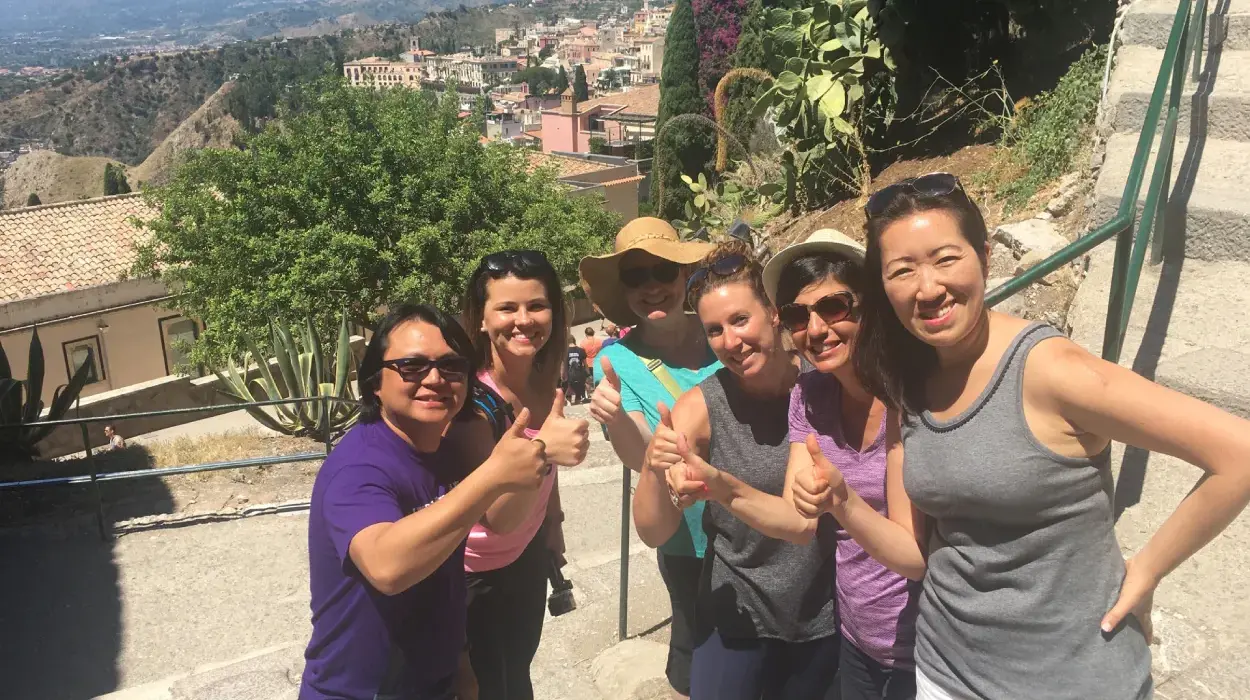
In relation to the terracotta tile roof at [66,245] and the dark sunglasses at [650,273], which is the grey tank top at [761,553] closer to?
the dark sunglasses at [650,273]

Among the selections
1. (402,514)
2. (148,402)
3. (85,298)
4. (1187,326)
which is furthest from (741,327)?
(85,298)

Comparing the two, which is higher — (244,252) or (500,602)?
(500,602)

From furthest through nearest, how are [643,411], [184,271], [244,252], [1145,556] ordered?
[184,271]
[244,252]
[643,411]
[1145,556]

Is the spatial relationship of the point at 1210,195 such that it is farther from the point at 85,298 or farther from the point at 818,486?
the point at 85,298

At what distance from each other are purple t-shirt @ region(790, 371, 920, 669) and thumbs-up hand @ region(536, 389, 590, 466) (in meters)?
0.45

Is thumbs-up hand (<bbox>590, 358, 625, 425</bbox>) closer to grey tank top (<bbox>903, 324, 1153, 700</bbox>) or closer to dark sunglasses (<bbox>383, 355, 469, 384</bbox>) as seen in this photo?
dark sunglasses (<bbox>383, 355, 469, 384</bbox>)

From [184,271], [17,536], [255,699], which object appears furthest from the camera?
[184,271]

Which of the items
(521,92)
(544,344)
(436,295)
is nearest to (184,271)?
(436,295)

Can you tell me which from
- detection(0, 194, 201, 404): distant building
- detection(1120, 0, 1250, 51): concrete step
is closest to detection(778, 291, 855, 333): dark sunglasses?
detection(1120, 0, 1250, 51): concrete step

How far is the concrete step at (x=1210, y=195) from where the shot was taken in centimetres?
310

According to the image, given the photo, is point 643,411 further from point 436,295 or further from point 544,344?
point 436,295

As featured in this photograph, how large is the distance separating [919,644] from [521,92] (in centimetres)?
12222

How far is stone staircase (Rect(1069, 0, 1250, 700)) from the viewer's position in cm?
220

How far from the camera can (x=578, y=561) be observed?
440 cm
